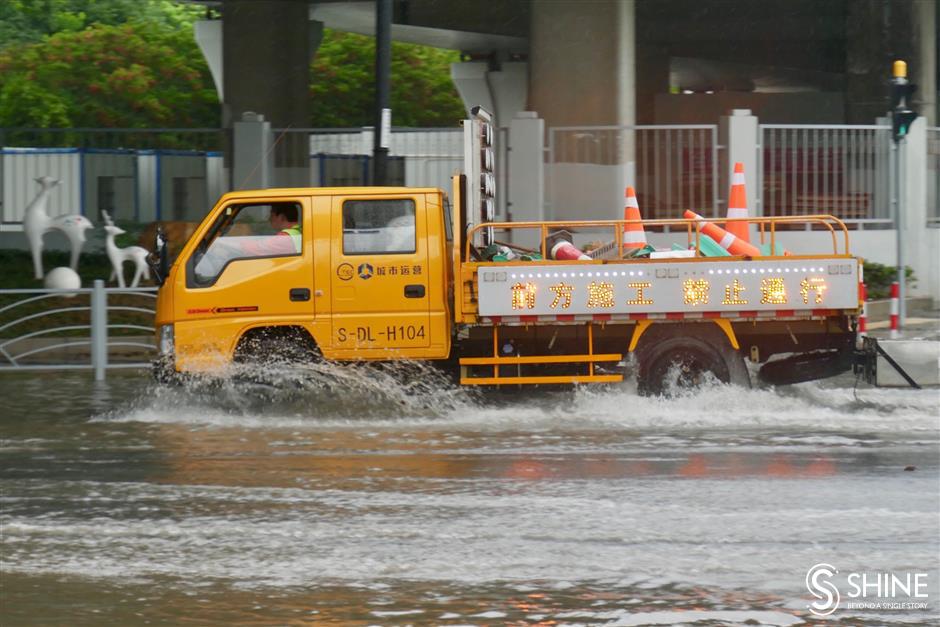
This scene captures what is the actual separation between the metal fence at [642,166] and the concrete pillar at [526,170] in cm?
20

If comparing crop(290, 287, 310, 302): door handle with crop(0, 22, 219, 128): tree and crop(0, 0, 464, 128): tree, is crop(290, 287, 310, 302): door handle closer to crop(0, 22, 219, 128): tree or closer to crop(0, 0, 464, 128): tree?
crop(0, 0, 464, 128): tree

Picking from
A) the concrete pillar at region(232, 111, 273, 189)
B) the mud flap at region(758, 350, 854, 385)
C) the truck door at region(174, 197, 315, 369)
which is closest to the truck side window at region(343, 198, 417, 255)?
the truck door at region(174, 197, 315, 369)

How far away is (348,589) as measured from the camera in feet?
21.6

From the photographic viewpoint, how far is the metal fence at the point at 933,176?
21.5 m

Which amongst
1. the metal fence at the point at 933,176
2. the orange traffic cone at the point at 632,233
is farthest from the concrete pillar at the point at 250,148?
the orange traffic cone at the point at 632,233

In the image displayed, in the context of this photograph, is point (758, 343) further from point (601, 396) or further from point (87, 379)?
point (87, 379)

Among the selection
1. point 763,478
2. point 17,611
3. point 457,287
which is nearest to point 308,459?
point 457,287

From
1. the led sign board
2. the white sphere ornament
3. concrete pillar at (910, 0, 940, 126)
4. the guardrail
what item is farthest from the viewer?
concrete pillar at (910, 0, 940, 126)

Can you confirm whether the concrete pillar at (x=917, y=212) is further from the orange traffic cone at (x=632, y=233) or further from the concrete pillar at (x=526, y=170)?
the orange traffic cone at (x=632, y=233)

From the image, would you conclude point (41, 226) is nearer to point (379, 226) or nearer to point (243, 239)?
point (243, 239)

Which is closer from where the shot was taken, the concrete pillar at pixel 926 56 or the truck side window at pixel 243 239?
the truck side window at pixel 243 239

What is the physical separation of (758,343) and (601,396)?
1.41 metres

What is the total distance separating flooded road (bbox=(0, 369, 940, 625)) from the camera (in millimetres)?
6406

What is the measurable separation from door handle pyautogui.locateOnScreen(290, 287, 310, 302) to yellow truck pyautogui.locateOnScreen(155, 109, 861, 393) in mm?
12
